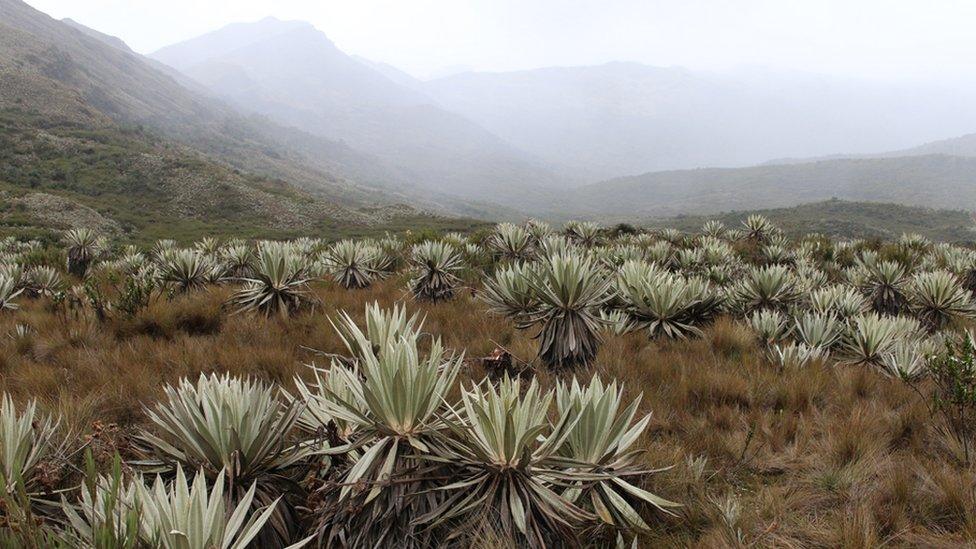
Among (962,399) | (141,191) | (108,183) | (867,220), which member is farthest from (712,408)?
(108,183)

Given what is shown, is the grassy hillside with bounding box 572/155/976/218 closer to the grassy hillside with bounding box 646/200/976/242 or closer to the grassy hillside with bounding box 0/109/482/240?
the grassy hillside with bounding box 646/200/976/242

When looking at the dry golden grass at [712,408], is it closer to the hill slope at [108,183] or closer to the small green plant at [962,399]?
the small green plant at [962,399]

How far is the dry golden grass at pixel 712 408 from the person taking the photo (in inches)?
79.8

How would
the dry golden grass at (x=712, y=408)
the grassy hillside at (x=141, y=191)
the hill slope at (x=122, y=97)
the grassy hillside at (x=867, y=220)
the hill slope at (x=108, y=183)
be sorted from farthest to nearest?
the hill slope at (x=122, y=97), the grassy hillside at (x=141, y=191), the hill slope at (x=108, y=183), the grassy hillside at (x=867, y=220), the dry golden grass at (x=712, y=408)

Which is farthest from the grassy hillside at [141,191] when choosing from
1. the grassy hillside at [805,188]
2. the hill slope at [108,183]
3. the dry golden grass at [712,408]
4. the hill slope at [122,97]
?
the grassy hillside at [805,188]

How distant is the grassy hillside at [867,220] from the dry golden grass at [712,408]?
45491 millimetres

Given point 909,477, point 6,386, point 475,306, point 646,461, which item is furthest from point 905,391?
point 6,386

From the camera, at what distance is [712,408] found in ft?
10.3

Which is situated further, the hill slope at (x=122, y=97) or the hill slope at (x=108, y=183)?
the hill slope at (x=122, y=97)

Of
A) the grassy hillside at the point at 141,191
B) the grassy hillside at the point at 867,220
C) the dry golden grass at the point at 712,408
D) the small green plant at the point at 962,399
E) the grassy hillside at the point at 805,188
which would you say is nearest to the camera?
the dry golden grass at the point at 712,408

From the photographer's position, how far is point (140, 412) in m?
3.04

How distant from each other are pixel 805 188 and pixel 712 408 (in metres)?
159

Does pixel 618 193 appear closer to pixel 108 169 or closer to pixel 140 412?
pixel 108 169

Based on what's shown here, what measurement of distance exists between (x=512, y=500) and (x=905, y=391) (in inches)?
136
